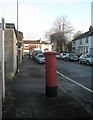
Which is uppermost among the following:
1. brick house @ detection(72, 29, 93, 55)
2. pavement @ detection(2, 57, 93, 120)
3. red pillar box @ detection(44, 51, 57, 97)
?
brick house @ detection(72, 29, 93, 55)

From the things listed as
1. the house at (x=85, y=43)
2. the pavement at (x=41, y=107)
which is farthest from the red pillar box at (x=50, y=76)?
the house at (x=85, y=43)

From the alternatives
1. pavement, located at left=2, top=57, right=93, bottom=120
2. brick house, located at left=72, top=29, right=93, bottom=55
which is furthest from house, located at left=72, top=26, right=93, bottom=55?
pavement, located at left=2, top=57, right=93, bottom=120

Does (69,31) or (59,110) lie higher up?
(69,31)

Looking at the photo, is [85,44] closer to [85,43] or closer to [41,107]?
[85,43]

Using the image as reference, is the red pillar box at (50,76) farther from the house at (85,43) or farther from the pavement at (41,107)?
the house at (85,43)

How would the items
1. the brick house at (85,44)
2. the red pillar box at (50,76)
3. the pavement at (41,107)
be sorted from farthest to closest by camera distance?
1. the brick house at (85,44)
2. the red pillar box at (50,76)
3. the pavement at (41,107)

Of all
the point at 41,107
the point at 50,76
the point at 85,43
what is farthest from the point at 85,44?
the point at 41,107

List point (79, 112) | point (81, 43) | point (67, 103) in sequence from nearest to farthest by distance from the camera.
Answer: point (79, 112) < point (67, 103) < point (81, 43)

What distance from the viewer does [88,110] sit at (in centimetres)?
923

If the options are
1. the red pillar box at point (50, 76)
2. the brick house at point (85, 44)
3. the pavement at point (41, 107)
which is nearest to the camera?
Answer: the pavement at point (41, 107)

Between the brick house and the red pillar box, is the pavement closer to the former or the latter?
the red pillar box

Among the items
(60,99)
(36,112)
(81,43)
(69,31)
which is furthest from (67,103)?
(69,31)

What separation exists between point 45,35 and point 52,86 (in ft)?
309

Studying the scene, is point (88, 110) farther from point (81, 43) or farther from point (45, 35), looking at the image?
point (45, 35)
